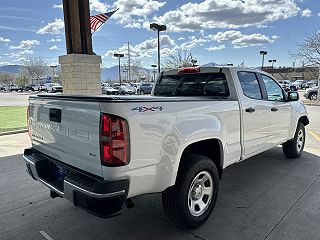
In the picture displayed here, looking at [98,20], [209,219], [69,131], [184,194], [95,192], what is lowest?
[209,219]

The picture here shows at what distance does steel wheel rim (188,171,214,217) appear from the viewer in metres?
3.31

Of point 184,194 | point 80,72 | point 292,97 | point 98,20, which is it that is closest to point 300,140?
point 292,97

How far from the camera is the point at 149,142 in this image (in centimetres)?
265

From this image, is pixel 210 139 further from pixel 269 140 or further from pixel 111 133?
pixel 269 140

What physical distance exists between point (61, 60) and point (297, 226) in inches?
335

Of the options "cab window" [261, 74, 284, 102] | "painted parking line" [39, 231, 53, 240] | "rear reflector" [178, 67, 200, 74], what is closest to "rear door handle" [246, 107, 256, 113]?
"cab window" [261, 74, 284, 102]

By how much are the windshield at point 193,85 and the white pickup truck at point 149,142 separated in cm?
2

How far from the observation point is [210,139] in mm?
3498

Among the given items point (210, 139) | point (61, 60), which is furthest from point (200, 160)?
point (61, 60)

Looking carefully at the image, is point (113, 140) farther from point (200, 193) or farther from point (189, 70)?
point (189, 70)

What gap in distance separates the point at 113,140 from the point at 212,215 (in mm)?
1935

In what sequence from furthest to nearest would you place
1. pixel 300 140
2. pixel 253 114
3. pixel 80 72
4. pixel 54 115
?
pixel 80 72
pixel 300 140
pixel 253 114
pixel 54 115

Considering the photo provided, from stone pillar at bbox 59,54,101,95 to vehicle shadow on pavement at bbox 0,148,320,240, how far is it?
4.79 m

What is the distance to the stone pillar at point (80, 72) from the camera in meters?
9.24
